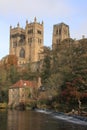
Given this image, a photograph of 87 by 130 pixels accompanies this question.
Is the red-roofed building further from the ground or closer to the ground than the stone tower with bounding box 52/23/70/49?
closer to the ground

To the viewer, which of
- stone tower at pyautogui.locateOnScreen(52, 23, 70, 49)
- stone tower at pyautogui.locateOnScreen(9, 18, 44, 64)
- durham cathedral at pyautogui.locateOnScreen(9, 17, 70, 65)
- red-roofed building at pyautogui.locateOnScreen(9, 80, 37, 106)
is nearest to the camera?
red-roofed building at pyautogui.locateOnScreen(9, 80, 37, 106)

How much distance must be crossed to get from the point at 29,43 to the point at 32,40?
2.93m

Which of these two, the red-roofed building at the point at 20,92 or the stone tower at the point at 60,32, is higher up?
the stone tower at the point at 60,32

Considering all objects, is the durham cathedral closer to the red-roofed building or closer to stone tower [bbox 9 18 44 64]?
stone tower [bbox 9 18 44 64]

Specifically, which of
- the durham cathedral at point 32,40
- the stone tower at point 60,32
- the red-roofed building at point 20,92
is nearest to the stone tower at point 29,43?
the durham cathedral at point 32,40

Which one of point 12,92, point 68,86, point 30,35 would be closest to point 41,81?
point 12,92

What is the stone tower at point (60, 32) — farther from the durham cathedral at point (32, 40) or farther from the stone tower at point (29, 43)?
the stone tower at point (29, 43)

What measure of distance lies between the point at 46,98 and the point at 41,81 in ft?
66.4

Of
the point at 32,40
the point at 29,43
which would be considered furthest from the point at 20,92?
the point at 29,43

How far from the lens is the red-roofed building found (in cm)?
9475

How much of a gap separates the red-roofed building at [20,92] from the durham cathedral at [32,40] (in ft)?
263

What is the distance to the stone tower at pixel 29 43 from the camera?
187m

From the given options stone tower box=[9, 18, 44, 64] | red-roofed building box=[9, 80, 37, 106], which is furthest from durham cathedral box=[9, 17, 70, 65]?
red-roofed building box=[9, 80, 37, 106]

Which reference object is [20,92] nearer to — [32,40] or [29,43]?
[32,40]
